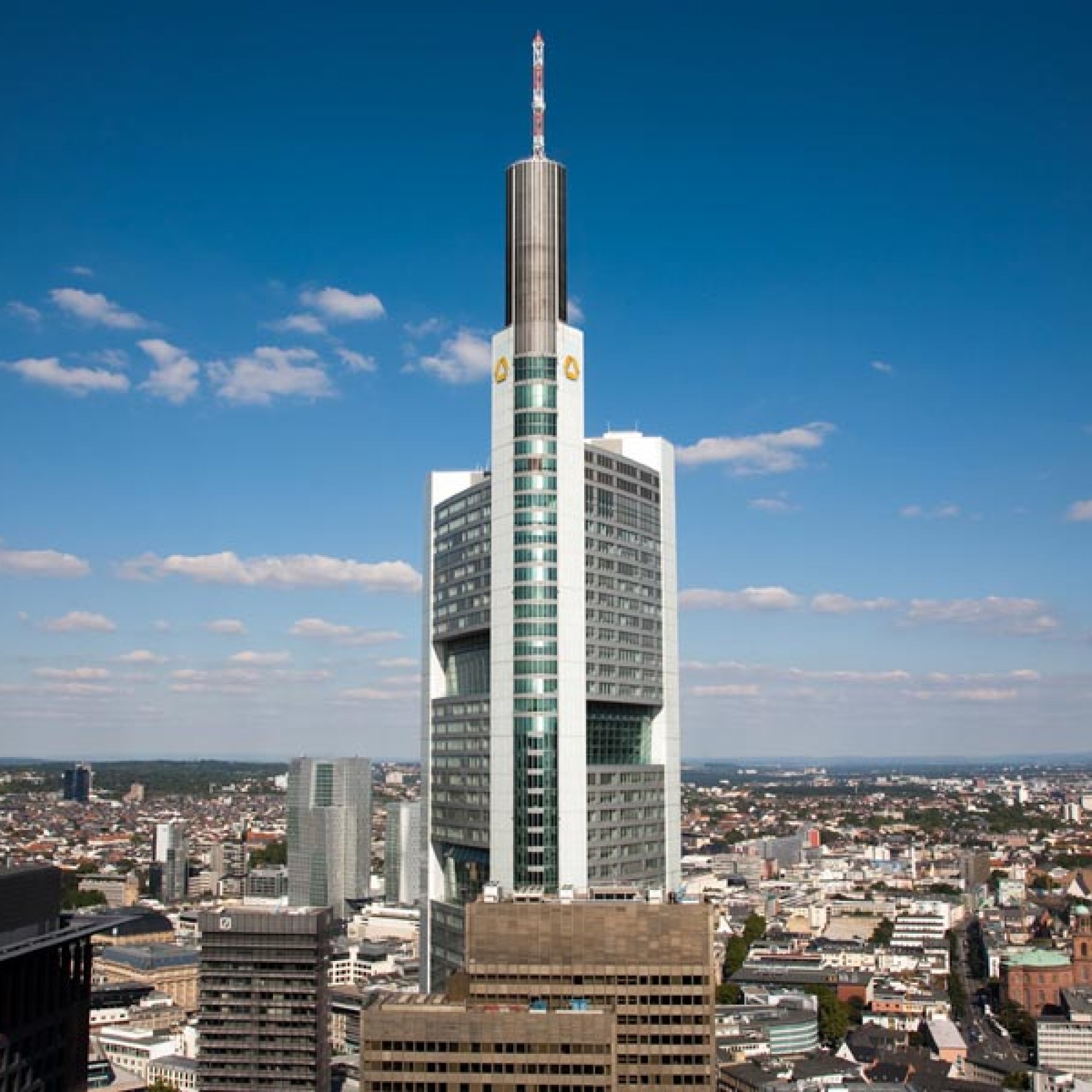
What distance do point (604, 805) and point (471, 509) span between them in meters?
32.2

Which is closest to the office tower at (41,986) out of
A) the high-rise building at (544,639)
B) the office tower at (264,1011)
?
the high-rise building at (544,639)

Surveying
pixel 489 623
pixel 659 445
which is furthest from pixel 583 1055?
pixel 659 445

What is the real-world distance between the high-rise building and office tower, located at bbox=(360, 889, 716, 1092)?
484 inches

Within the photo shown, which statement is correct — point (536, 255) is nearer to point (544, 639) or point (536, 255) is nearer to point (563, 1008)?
point (544, 639)

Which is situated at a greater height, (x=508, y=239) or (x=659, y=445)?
(x=508, y=239)

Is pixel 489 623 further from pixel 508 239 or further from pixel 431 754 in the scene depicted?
pixel 508 239

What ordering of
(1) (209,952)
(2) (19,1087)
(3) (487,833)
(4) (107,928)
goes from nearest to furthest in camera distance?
(2) (19,1087)
(4) (107,928)
(3) (487,833)
(1) (209,952)

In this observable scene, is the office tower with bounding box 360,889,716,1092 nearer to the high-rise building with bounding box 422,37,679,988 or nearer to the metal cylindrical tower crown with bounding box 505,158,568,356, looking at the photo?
the high-rise building with bounding box 422,37,679,988

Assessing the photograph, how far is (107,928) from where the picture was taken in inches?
4643

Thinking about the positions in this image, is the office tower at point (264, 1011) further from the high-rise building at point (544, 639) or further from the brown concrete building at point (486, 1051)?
the brown concrete building at point (486, 1051)

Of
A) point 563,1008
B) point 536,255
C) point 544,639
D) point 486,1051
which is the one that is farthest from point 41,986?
point 536,255

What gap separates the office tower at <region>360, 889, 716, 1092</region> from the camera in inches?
4058

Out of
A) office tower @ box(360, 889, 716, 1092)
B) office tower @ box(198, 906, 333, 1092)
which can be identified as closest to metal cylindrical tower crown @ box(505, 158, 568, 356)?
office tower @ box(360, 889, 716, 1092)

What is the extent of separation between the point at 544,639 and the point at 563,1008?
36.1m
